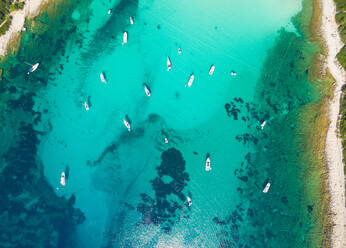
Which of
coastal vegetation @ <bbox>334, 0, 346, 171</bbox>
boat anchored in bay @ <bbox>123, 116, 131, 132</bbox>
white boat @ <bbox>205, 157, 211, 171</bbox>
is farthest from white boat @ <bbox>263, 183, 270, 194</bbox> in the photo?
boat anchored in bay @ <bbox>123, 116, 131, 132</bbox>

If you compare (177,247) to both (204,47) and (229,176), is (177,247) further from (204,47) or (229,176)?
(204,47)

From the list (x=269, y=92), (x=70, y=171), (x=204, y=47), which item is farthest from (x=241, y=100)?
(x=70, y=171)

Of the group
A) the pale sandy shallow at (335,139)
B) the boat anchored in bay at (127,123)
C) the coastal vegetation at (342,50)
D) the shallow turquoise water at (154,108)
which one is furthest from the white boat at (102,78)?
the coastal vegetation at (342,50)

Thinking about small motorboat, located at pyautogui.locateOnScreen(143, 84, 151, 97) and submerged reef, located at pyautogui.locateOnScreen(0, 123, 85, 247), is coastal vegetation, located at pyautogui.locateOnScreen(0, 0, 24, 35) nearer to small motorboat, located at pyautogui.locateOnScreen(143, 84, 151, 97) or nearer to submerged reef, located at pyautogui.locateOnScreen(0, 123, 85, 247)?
submerged reef, located at pyautogui.locateOnScreen(0, 123, 85, 247)

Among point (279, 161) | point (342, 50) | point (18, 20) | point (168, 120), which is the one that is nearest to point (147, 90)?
point (168, 120)

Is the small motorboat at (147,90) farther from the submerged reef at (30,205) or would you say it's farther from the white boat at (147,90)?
the submerged reef at (30,205)
